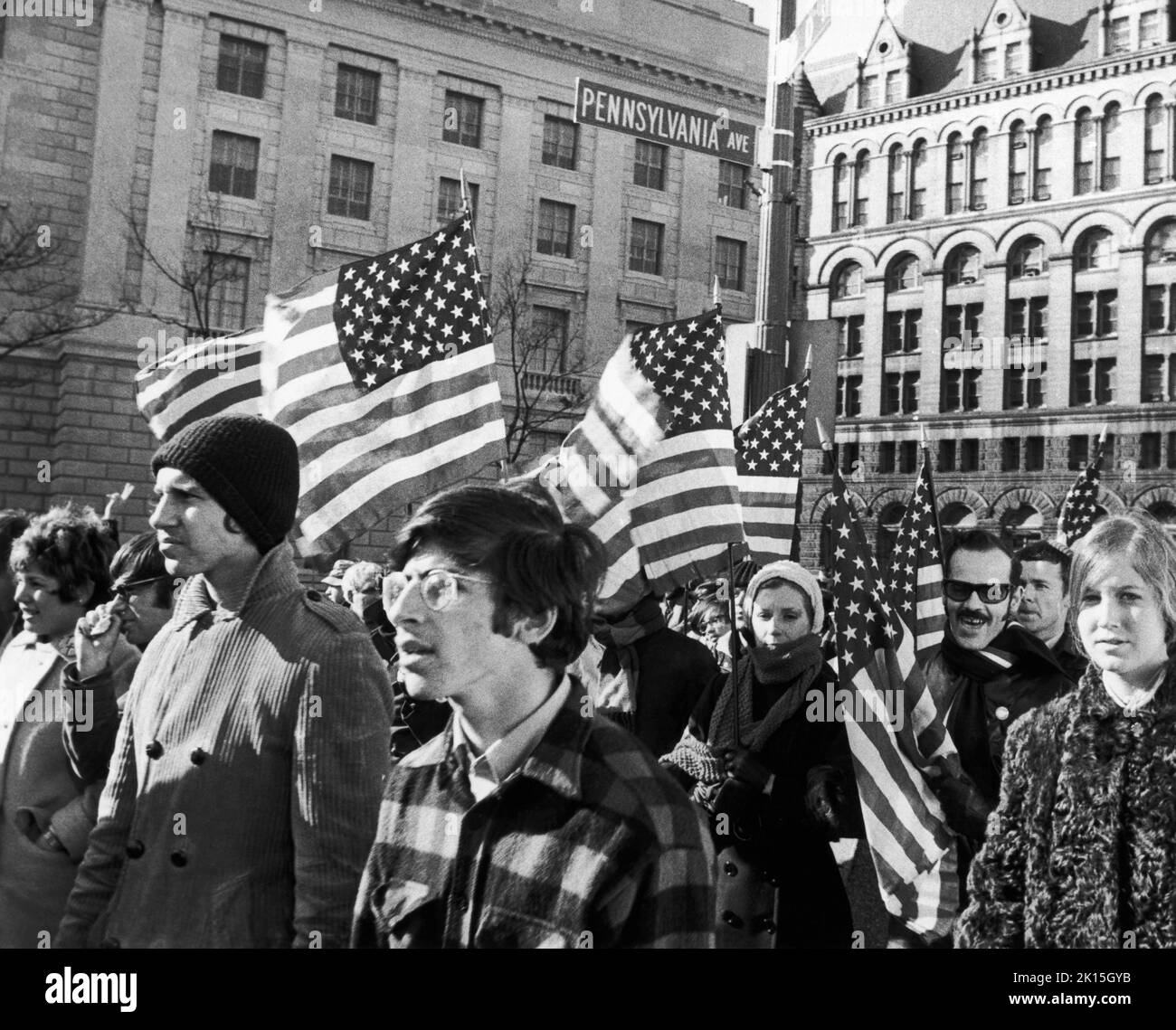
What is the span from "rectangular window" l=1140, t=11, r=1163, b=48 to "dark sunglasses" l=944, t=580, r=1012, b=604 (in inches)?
2074

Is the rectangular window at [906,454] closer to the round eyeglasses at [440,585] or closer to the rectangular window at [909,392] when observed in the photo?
the rectangular window at [909,392]

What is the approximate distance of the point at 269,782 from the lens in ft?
9.43

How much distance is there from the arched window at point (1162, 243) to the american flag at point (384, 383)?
48.5 m

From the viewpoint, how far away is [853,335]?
2221 inches

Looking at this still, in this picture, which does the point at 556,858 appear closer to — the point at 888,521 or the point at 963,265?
the point at 888,521

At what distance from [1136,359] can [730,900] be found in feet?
162

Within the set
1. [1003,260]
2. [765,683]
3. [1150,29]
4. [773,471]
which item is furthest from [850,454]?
[765,683]

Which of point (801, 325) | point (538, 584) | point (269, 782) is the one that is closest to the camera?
point (538, 584)

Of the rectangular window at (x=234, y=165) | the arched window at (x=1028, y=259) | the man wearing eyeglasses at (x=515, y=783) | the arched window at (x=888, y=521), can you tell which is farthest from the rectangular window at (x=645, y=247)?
the man wearing eyeglasses at (x=515, y=783)

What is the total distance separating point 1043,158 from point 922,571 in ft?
168

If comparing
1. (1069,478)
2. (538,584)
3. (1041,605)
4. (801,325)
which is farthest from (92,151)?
(1069,478)

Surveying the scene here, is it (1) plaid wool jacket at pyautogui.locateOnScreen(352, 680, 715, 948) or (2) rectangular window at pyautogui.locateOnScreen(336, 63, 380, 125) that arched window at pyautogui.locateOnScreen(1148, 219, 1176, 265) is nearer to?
(2) rectangular window at pyautogui.locateOnScreen(336, 63, 380, 125)

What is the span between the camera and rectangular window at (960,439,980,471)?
52.2m

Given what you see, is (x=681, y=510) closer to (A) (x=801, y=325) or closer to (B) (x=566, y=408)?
(A) (x=801, y=325)
